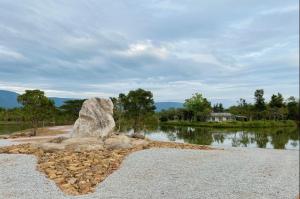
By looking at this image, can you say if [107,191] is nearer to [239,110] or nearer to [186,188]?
[186,188]

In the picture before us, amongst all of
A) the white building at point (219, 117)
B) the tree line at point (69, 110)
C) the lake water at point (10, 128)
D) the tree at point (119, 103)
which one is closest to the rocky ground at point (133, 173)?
the tree line at point (69, 110)

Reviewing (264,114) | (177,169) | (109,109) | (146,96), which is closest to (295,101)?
(264,114)

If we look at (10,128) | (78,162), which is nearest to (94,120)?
(78,162)

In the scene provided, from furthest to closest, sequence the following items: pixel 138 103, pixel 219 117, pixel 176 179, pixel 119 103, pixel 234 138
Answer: pixel 219 117
pixel 138 103
pixel 119 103
pixel 234 138
pixel 176 179

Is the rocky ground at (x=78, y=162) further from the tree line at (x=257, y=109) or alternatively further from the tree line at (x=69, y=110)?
the tree line at (x=257, y=109)

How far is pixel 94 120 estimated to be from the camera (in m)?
17.8

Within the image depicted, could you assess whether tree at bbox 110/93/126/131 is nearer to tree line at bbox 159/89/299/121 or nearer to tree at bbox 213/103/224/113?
tree line at bbox 159/89/299/121

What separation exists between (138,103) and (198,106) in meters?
32.8

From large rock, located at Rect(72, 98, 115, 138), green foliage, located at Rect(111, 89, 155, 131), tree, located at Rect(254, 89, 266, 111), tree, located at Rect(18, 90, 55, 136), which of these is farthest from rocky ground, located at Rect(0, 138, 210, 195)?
tree, located at Rect(254, 89, 266, 111)

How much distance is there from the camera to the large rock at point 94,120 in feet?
57.3

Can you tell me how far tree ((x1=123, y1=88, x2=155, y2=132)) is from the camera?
45.1m

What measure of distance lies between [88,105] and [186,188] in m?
10.3

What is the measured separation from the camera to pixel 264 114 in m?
71.1

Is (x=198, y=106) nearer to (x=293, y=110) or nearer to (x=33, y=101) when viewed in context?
(x=293, y=110)
